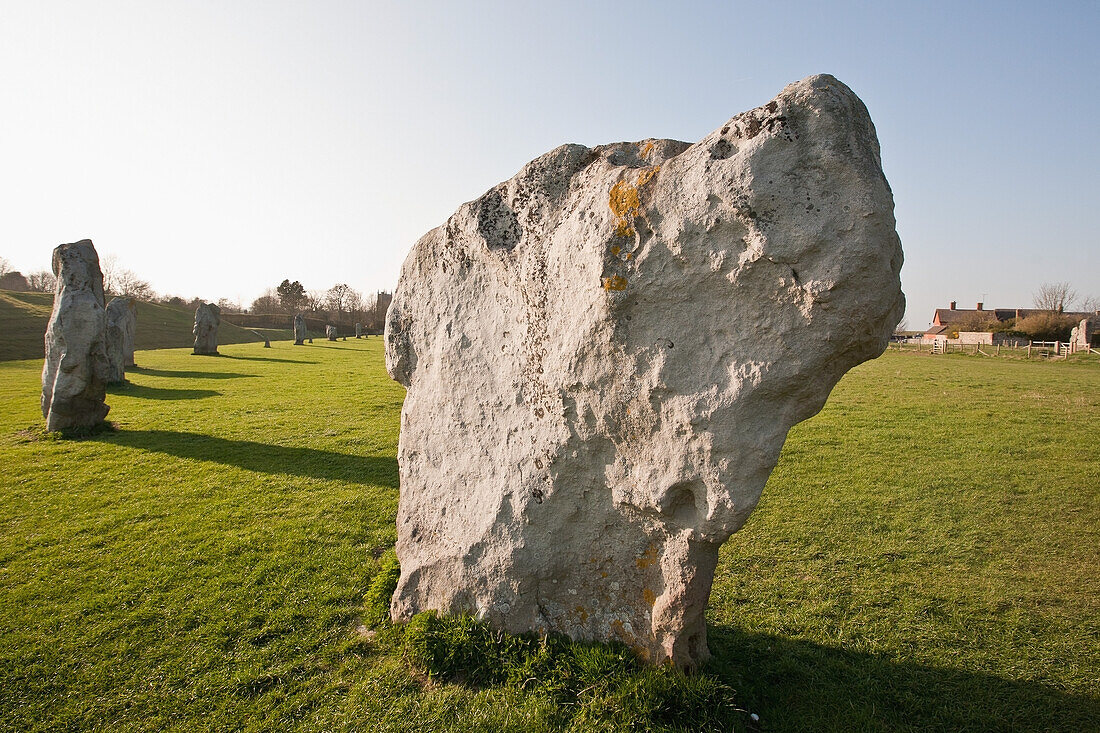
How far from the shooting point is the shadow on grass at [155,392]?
1524cm

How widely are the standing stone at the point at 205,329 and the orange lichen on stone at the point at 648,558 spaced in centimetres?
2983

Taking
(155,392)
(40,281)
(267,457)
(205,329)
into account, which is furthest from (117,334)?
(40,281)

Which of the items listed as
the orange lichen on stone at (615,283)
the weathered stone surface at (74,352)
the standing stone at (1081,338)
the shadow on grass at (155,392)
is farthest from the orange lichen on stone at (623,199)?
the standing stone at (1081,338)

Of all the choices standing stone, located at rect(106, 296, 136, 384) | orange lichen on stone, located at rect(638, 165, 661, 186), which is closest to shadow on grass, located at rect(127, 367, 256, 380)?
standing stone, located at rect(106, 296, 136, 384)

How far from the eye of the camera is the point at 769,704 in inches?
151

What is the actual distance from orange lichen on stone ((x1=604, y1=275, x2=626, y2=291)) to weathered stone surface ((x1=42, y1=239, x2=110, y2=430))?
36.7ft

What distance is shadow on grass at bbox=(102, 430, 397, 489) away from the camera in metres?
8.95

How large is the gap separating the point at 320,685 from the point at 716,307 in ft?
11.9

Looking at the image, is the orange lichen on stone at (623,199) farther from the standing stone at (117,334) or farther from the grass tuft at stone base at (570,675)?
the standing stone at (117,334)

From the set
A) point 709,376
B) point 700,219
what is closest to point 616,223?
point 700,219

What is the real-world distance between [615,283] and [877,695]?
332cm

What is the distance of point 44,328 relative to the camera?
3259 centimetres

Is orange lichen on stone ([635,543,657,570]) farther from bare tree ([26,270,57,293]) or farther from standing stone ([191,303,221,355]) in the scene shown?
bare tree ([26,270,57,293])

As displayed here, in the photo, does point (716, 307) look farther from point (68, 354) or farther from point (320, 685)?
point (68, 354)
